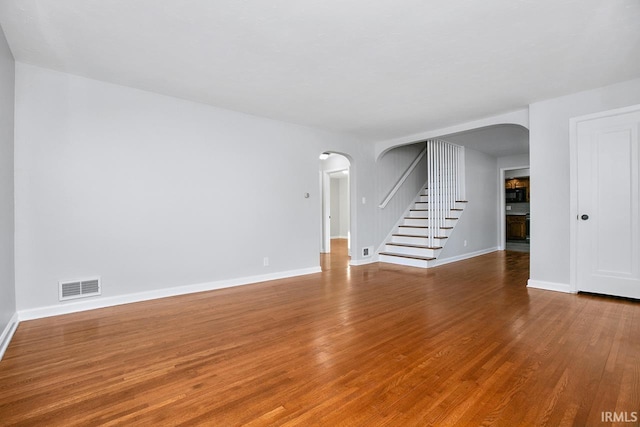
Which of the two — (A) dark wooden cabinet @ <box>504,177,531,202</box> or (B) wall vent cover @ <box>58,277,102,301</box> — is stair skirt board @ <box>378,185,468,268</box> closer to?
(A) dark wooden cabinet @ <box>504,177,531,202</box>

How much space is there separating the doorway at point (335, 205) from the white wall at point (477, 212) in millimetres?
2335

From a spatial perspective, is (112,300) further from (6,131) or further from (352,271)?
(352,271)

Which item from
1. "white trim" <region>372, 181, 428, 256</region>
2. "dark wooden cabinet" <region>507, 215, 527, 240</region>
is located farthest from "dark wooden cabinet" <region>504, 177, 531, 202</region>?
"white trim" <region>372, 181, 428, 256</region>

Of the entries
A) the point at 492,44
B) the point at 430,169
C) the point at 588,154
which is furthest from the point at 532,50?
the point at 430,169

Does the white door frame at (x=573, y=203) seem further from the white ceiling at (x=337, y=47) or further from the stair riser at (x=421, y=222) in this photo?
the stair riser at (x=421, y=222)

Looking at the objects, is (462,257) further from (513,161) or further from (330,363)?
(330,363)

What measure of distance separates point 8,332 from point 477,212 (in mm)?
7823

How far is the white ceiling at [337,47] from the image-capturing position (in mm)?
2115

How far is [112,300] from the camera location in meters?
3.33

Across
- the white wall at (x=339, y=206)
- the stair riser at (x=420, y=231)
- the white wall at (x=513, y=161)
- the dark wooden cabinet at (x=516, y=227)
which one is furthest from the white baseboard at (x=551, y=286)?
the white wall at (x=339, y=206)

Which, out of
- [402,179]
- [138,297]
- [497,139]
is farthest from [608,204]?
[138,297]

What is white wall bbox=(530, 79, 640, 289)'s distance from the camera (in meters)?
3.78

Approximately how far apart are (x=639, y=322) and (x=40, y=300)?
566 cm

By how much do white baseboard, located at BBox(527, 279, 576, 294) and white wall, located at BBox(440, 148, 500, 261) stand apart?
192 centimetres
